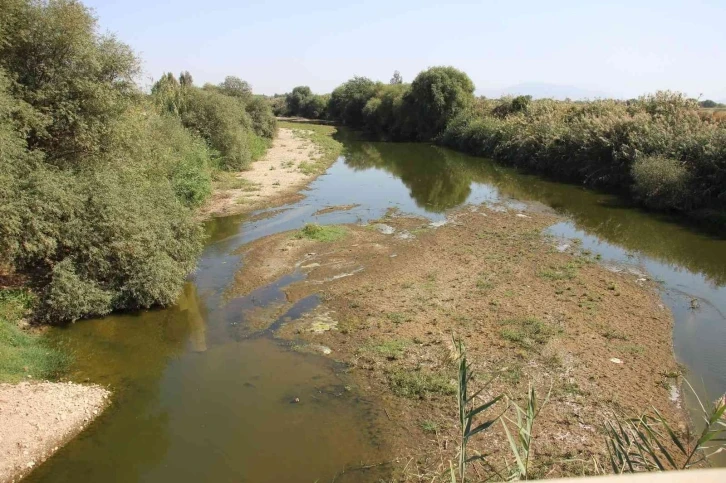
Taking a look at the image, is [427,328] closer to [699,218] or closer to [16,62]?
[16,62]

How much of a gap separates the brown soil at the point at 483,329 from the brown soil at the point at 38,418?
497cm

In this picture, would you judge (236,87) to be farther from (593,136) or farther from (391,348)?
(391,348)

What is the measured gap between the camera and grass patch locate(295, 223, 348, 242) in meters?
20.9

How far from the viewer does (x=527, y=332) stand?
41.9 ft

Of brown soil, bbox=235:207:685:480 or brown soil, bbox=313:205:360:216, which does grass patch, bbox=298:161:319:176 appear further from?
brown soil, bbox=235:207:685:480

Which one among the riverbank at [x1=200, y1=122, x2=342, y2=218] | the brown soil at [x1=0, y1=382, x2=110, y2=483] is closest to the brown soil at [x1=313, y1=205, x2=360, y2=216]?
the riverbank at [x1=200, y1=122, x2=342, y2=218]

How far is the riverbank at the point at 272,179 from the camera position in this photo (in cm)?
2708

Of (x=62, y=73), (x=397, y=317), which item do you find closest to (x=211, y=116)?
(x=62, y=73)

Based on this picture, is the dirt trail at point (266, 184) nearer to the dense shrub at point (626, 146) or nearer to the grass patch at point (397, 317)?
the grass patch at point (397, 317)

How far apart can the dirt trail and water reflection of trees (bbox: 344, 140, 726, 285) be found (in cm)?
572

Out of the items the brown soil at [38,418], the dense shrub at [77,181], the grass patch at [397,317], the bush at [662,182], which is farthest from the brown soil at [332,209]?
the brown soil at [38,418]

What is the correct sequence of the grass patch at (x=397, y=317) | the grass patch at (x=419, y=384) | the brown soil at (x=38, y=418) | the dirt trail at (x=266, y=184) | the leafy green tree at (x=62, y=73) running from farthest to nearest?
the dirt trail at (x=266, y=184), the leafy green tree at (x=62, y=73), the grass patch at (x=397, y=317), the grass patch at (x=419, y=384), the brown soil at (x=38, y=418)

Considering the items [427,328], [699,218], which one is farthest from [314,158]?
[427,328]

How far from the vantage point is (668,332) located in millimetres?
13086
